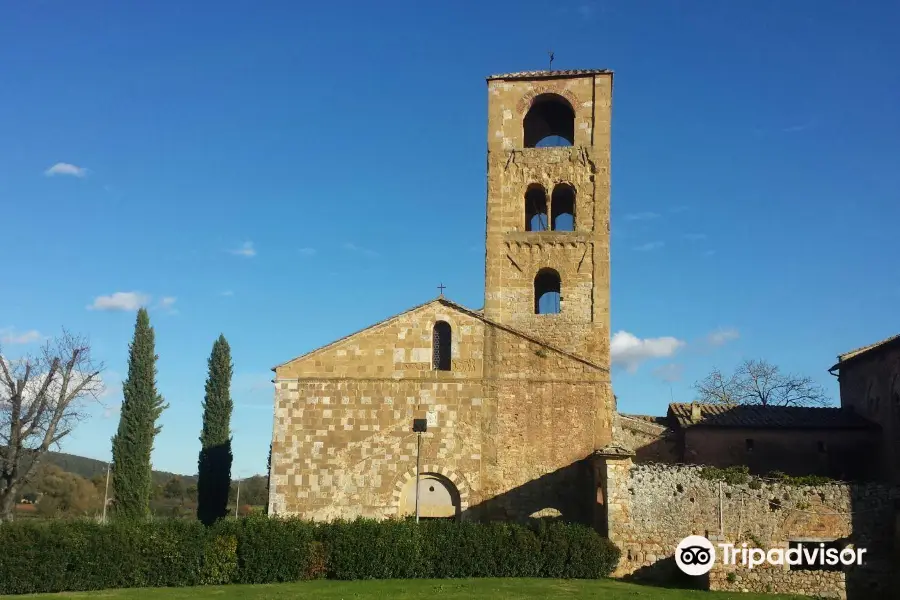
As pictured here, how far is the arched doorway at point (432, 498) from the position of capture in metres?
24.9

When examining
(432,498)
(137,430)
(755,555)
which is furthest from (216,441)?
(755,555)

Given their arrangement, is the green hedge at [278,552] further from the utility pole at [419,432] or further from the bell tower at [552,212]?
the bell tower at [552,212]

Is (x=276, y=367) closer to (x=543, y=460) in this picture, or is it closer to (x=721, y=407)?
(x=543, y=460)

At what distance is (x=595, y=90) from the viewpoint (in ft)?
101

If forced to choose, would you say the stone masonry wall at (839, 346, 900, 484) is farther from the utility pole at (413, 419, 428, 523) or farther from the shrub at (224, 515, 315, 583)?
the shrub at (224, 515, 315, 583)

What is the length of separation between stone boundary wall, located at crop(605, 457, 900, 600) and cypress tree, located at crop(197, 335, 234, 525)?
23.3 m

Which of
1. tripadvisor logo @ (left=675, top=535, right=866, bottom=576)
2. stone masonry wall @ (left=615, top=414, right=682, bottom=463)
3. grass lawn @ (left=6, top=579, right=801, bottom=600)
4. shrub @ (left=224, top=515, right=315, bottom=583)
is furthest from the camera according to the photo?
stone masonry wall @ (left=615, top=414, right=682, bottom=463)

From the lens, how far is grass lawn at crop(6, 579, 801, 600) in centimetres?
1838

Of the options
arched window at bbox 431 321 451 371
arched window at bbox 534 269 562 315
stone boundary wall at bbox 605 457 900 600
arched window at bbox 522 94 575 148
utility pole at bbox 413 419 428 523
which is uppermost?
arched window at bbox 522 94 575 148

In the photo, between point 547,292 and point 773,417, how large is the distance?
9.47 m

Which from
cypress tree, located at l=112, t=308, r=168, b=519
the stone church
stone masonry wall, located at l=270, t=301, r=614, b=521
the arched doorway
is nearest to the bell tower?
the stone church

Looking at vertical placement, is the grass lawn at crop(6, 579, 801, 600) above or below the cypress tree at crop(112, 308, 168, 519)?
below

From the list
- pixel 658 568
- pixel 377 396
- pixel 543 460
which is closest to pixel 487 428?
pixel 543 460

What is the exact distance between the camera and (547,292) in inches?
1188
